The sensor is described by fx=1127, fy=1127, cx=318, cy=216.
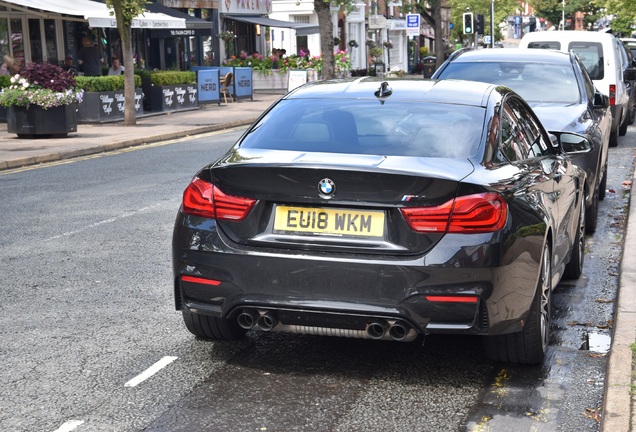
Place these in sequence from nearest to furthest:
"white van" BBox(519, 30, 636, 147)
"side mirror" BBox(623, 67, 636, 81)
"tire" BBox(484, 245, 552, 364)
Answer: "tire" BBox(484, 245, 552, 364), "white van" BBox(519, 30, 636, 147), "side mirror" BBox(623, 67, 636, 81)

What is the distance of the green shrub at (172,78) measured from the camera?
30.6 metres

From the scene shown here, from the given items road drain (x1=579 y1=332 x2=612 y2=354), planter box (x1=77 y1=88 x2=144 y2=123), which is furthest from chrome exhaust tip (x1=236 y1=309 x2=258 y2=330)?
planter box (x1=77 y1=88 x2=144 y2=123)

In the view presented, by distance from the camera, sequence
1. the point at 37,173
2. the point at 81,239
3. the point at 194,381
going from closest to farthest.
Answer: the point at 194,381 < the point at 81,239 < the point at 37,173

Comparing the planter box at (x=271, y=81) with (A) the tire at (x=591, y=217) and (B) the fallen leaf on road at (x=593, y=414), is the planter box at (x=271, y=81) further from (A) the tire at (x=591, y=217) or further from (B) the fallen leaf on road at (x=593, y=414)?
(B) the fallen leaf on road at (x=593, y=414)

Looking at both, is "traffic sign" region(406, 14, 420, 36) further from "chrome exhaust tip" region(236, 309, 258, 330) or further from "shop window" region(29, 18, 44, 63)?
"chrome exhaust tip" region(236, 309, 258, 330)

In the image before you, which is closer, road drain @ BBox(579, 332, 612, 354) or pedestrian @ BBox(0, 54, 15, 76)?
road drain @ BBox(579, 332, 612, 354)

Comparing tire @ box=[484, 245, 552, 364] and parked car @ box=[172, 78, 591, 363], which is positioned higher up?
parked car @ box=[172, 78, 591, 363]

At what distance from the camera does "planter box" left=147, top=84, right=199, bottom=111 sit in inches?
1211

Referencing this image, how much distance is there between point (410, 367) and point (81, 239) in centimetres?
496

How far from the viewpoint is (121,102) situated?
91.7ft

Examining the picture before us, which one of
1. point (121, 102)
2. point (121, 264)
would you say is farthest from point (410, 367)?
point (121, 102)

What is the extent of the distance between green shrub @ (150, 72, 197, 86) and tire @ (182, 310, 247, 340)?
986 inches

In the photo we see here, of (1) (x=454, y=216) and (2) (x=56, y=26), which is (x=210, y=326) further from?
(2) (x=56, y=26)

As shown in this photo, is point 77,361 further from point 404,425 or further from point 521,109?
point 521,109
